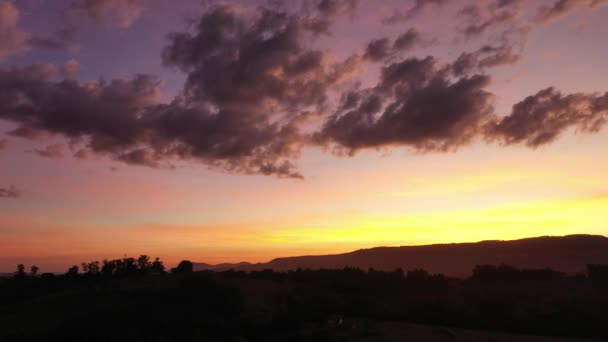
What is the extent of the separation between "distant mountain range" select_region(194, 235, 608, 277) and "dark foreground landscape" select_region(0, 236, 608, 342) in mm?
64868

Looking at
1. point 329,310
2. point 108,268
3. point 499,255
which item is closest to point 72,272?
point 108,268

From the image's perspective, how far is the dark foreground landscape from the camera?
73.7ft

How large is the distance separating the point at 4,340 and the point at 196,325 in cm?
1080

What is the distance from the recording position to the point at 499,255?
367ft

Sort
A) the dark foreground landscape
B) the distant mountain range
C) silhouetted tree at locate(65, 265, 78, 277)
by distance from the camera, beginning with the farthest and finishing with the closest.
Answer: the distant mountain range → silhouetted tree at locate(65, 265, 78, 277) → the dark foreground landscape

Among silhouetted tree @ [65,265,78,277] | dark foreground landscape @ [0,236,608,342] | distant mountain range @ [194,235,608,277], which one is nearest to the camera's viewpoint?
dark foreground landscape @ [0,236,608,342]

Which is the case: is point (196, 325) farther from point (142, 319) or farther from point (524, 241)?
point (524, 241)

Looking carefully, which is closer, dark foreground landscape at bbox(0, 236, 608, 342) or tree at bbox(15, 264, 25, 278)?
dark foreground landscape at bbox(0, 236, 608, 342)

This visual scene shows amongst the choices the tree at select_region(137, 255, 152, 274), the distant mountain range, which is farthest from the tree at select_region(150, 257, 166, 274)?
the distant mountain range

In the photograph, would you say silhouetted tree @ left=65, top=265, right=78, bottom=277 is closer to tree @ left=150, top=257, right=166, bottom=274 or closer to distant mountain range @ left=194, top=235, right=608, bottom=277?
tree @ left=150, top=257, right=166, bottom=274

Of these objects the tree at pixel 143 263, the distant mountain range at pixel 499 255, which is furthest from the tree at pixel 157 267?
the distant mountain range at pixel 499 255

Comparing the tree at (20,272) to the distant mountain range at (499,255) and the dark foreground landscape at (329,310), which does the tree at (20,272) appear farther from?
the distant mountain range at (499,255)

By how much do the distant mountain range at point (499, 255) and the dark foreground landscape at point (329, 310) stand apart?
64.9 meters

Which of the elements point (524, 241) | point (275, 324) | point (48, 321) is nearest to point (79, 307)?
point (48, 321)
